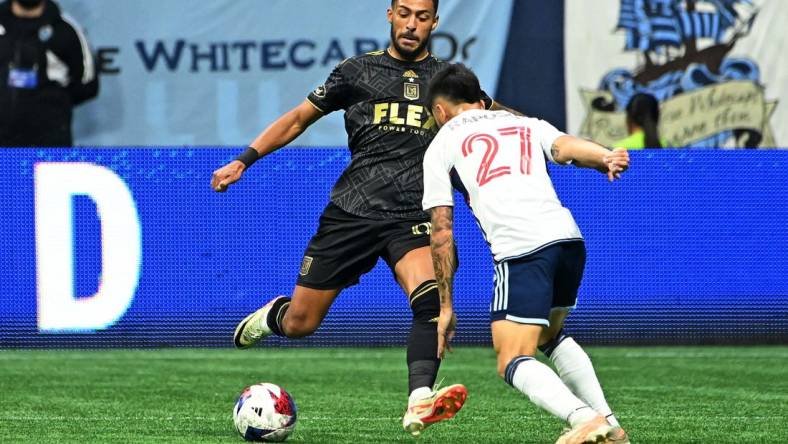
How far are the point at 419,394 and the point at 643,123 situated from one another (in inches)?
291

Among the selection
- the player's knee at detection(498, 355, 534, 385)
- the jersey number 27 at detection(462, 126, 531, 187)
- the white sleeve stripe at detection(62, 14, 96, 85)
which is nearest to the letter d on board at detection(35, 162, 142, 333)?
the white sleeve stripe at detection(62, 14, 96, 85)

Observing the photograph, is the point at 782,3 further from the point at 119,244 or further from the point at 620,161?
the point at 620,161

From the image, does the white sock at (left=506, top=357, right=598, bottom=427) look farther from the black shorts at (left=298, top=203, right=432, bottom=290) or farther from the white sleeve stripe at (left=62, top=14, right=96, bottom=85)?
the white sleeve stripe at (left=62, top=14, right=96, bottom=85)

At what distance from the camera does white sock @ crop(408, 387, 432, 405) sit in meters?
7.16

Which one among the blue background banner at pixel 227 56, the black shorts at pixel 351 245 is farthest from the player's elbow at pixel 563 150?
the blue background banner at pixel 227 56

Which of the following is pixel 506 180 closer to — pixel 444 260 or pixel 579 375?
pixel 444 260

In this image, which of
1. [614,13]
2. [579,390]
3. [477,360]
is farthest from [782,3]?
[579,390]

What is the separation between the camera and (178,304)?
12.2 m

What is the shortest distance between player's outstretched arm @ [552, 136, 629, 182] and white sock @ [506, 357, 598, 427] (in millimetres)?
821

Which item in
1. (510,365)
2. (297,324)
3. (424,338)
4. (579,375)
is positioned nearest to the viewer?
(510,365)

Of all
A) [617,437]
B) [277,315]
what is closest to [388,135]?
[277,315]

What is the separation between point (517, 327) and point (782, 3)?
999 cm

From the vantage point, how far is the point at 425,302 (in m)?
7.60

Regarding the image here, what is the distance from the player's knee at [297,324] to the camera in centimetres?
838
